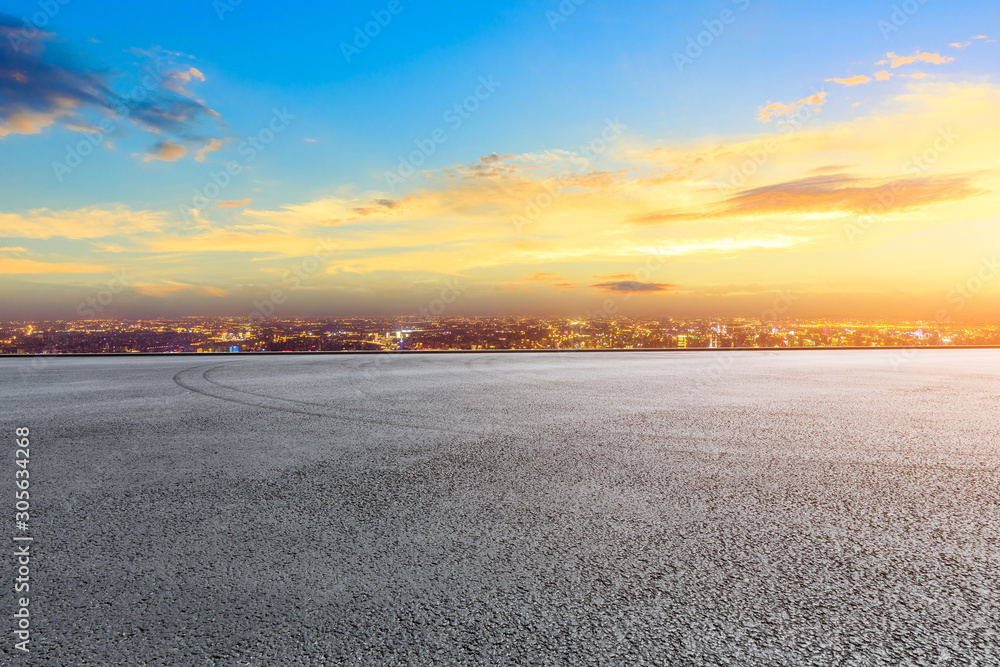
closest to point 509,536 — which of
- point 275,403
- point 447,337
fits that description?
point 275,403

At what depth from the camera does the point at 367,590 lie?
2.99m

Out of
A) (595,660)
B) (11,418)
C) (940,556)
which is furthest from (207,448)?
(940,556)

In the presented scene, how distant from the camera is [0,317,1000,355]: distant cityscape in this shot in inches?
742

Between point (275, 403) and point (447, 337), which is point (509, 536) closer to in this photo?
point (275, 403)

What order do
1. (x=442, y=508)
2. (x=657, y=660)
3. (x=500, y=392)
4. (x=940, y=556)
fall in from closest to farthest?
1. (x=657, y=660)
2. (x=940, y=556)
3. (x=442, y=508)
4. (x=500, y=392)

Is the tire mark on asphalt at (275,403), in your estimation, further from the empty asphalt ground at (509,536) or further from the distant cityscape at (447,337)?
the distant cityscape at (447,337)

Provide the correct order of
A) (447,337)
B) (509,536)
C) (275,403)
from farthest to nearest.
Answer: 1. (447,337)
2. (275,403)
3. (509,536)

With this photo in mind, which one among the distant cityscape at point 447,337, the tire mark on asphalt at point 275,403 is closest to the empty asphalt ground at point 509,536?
the tire mark on asphalt at point 275,403

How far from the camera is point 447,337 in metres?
22.4

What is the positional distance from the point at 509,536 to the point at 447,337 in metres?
18.8

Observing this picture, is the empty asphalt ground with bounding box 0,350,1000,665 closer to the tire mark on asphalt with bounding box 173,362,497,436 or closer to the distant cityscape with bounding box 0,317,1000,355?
the tire mark on asphalt with bounding box 173,362,497,436

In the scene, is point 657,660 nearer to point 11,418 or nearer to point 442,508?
point 442,508

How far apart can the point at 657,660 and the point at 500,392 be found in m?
8.17

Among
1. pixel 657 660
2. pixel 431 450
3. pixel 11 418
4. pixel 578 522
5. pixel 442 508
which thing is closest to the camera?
pixel 657 660
